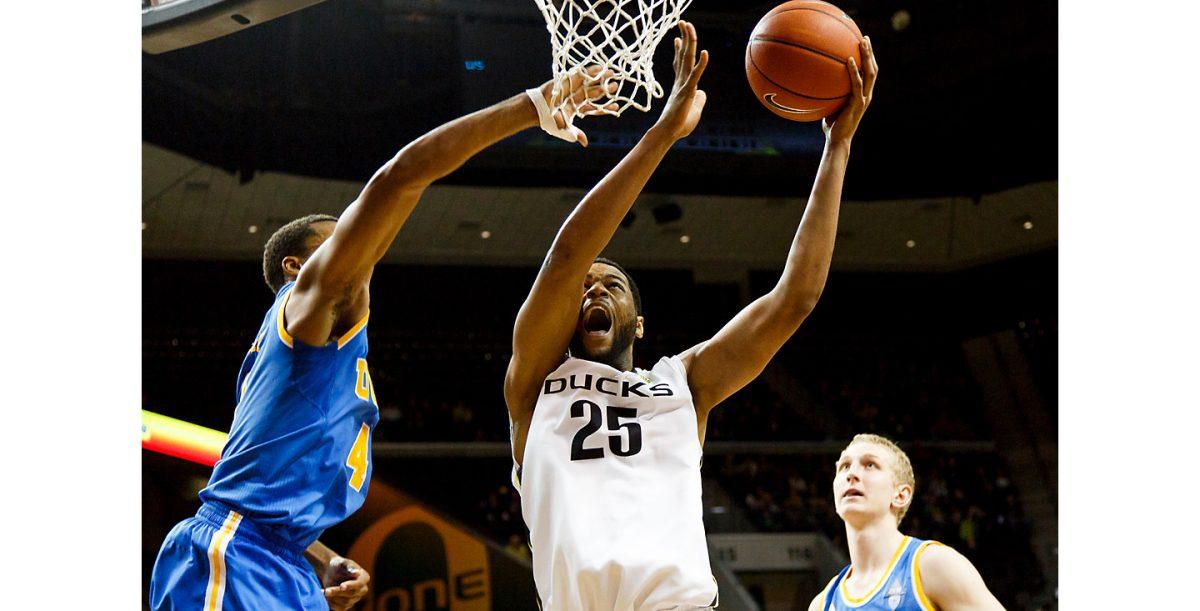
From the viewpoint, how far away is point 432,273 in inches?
706

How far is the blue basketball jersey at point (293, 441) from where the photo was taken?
115 inches

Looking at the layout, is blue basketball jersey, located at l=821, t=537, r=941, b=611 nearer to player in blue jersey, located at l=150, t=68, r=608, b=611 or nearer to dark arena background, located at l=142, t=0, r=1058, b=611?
player in blue jersey, located at l=150, t=68, r=608, b=611

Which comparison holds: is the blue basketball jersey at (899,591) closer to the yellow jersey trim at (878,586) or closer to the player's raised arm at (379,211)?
the yellow jersey trim at (878,586)

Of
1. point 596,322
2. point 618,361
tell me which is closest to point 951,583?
point 618,361

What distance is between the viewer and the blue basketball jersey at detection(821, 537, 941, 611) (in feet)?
12.9

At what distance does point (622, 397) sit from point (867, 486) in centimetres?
152

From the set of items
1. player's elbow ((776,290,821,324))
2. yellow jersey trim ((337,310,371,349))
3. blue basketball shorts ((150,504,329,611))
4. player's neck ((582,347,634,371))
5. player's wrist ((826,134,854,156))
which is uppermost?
player's wrist ((826,134,854,156))

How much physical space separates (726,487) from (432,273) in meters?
5.39

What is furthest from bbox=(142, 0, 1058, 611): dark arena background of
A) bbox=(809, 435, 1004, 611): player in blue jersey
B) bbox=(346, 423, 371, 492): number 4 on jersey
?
bbox=(346, 423, 371, 492): number 4 on jersey

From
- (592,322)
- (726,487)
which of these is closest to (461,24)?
(726,487)

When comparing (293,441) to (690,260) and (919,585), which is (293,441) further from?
(690,260)

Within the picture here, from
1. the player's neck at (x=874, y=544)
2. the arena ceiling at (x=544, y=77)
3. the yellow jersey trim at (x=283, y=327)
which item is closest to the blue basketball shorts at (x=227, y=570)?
the yellow jersey trim at (x=283, y=327)

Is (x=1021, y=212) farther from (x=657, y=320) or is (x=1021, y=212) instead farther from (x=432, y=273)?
(x=432, y=273)

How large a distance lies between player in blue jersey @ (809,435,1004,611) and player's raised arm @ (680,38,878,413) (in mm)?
1126
